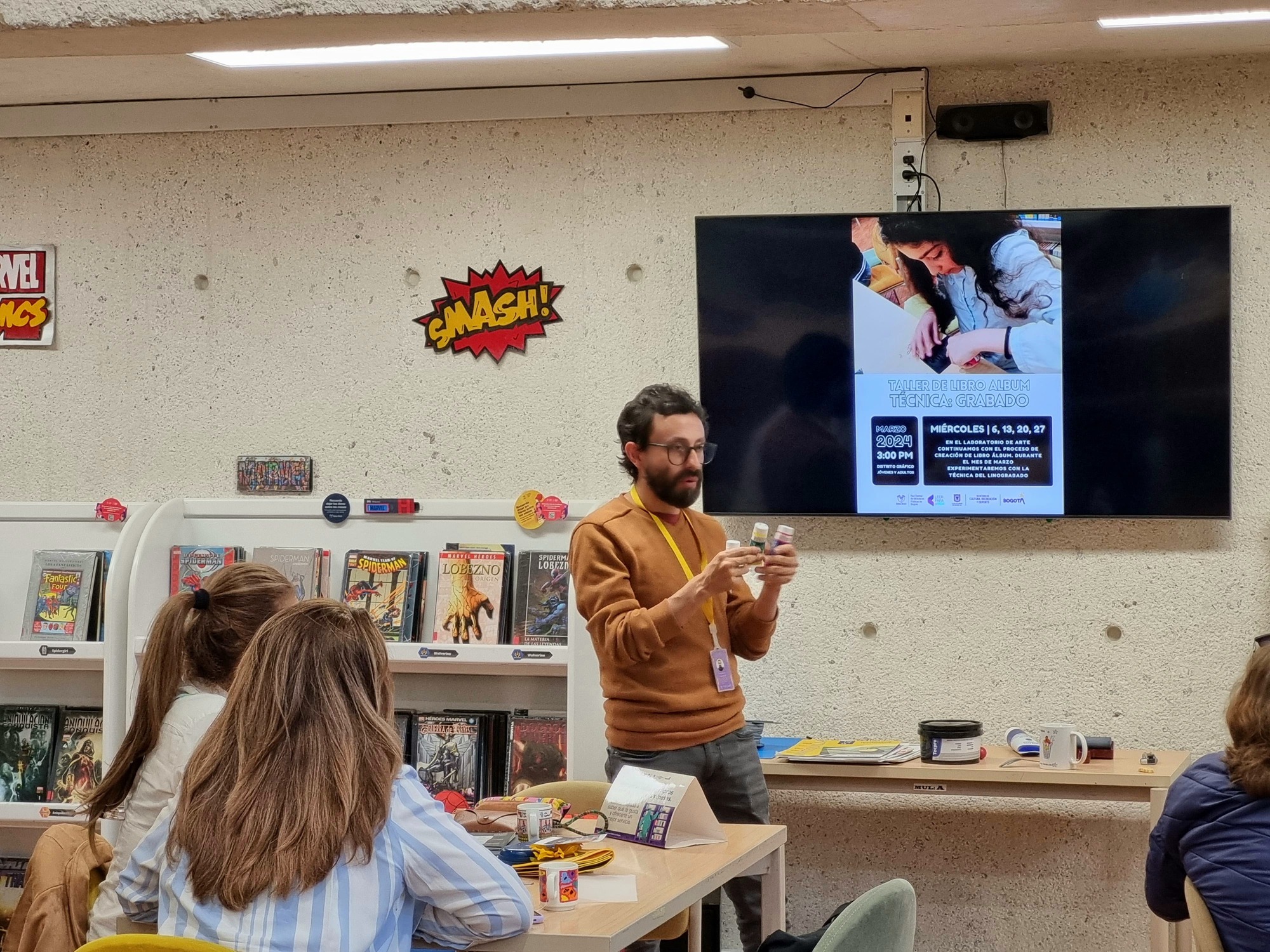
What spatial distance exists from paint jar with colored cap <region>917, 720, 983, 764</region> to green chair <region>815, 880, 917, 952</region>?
171 cm

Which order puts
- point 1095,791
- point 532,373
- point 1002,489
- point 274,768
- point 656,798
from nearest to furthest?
point 274,768
point 656,798
point 1095,791
point 1002,489
point 532,373

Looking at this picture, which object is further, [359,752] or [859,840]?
[859,840]

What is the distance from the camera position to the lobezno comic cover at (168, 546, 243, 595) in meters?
4.62

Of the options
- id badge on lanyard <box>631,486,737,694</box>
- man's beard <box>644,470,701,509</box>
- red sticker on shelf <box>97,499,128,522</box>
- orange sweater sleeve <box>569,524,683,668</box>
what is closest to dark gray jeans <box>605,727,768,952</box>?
id badge on lanyard <box>631,486,737,694</box>

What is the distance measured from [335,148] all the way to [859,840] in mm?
2809

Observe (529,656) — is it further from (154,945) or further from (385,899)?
(154,945)

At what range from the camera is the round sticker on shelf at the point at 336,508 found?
4.62 m

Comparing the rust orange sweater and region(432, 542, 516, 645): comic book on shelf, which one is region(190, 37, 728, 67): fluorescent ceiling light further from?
region(432, 542, 516, 645): comic book on shelf

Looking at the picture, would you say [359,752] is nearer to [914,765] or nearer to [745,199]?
[914,765]

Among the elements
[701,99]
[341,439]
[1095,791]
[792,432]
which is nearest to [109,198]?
[341,439]

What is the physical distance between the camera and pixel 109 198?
16.0 feet

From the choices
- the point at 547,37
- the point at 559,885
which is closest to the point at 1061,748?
the point at 559,885

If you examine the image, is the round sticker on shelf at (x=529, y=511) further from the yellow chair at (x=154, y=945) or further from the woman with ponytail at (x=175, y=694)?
the yellow chair at (x=154, y=945)

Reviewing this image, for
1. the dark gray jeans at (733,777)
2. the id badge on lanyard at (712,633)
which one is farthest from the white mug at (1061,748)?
the id badge on lanyard at (712,633)
